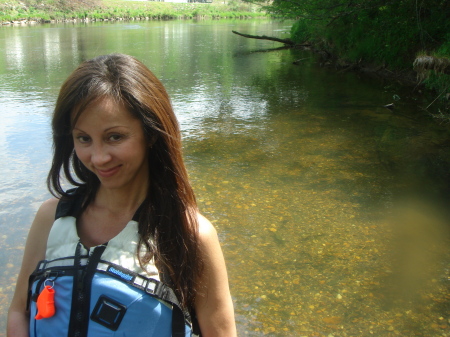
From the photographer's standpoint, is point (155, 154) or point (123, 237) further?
point (155, 154)

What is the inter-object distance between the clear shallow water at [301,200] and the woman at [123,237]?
5.88 feet

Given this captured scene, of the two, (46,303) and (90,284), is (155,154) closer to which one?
(90,284)

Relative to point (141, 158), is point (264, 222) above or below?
below

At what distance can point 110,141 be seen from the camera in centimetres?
153

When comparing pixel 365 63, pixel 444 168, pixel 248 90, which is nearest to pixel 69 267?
pixel 444 168

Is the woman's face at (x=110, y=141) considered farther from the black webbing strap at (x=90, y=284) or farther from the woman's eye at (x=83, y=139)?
the black webbing strap at (x=90, y=284)

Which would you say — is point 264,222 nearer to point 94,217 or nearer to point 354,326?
point 354,326

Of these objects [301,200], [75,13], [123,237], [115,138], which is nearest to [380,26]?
[301,200]

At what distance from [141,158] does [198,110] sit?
7.37m

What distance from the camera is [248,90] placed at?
11.0 meters

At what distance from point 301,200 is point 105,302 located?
3.86 m

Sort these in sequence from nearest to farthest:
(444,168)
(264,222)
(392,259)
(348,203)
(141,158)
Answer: (141,158)
(392,259)
(264,222)
(348,203)
(444,168)

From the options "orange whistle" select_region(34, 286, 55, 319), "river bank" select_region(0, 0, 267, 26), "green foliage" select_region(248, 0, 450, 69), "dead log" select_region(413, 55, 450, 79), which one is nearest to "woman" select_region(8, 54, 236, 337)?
"orange whistle" select_region(34, 286, 55, 319)

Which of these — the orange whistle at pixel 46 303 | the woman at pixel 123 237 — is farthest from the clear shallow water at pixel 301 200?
the orange whistle at pixel 46 303
